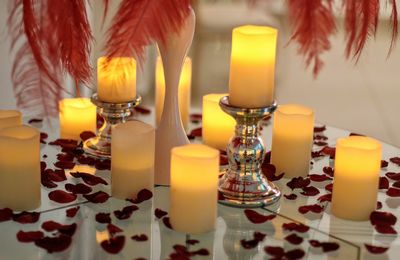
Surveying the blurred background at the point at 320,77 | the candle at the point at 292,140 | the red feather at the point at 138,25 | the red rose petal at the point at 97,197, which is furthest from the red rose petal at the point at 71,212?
the blurred background at the point at 320,77

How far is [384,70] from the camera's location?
3191mm

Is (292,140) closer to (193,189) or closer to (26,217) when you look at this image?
(193,189)

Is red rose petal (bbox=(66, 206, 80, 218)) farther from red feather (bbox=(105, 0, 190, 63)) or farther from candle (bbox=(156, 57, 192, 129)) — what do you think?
candle (bbox=(156, 57, 192, 129))

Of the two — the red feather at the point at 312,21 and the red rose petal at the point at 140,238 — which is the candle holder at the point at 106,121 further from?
the red feather at the point at 312,21

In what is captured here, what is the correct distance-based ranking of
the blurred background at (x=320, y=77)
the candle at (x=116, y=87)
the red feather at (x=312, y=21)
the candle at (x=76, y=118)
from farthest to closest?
the blurred background at (x=320, y=77) < the candle at (x=76, y=118) < the candle at (x=116, y=87) < the red feather at (x=312, y=21)

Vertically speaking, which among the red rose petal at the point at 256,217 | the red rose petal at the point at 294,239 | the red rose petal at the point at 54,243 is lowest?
the red rose petal at the point at 54,243

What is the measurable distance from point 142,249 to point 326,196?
1.09 feet

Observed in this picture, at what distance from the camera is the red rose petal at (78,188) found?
1159 millimetres

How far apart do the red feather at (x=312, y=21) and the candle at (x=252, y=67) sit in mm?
154

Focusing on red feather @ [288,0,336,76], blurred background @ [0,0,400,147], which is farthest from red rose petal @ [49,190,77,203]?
blurred background @ [0,0,400,147]

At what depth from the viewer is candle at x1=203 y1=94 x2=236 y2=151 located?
Result: 137cm

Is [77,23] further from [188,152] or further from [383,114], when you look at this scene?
[383,114]

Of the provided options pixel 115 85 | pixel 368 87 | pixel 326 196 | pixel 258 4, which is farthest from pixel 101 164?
pixel 368 87

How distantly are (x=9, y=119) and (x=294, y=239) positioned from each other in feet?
1.68
